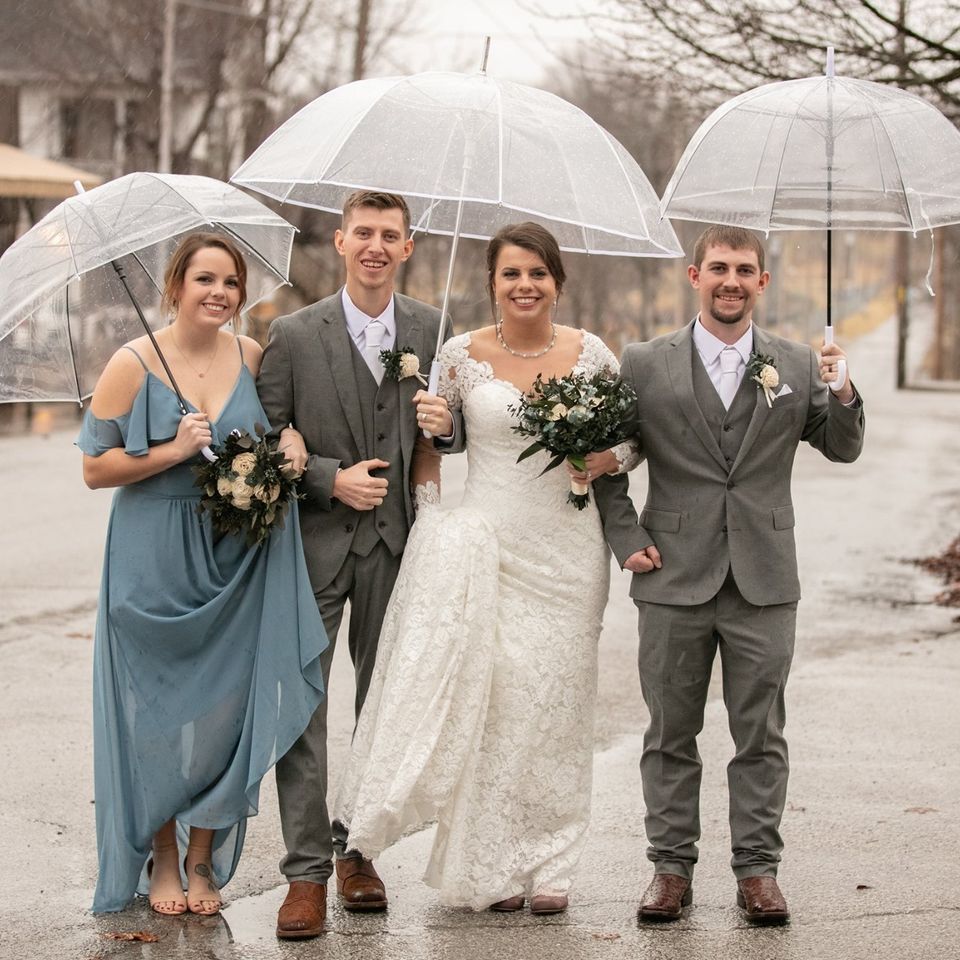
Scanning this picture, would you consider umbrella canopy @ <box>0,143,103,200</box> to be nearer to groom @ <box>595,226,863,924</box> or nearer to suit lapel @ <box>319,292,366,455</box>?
suit lapel @ <box>319,292,366,455</box>

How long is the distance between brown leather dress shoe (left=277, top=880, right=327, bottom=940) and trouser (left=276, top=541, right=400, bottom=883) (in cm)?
4

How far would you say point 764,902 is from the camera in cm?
511

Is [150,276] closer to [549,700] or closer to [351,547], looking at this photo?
[351,547]

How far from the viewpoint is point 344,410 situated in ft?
17.8

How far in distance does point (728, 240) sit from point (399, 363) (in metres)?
1.16

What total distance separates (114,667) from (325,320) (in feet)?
4.44

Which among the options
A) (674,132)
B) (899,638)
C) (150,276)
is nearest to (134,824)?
(150,276)

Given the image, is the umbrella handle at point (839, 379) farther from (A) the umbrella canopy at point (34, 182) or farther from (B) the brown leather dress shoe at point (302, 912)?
(A) the umbrella canopy at point (34, 182)

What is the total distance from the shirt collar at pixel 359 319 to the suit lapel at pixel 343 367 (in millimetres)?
46

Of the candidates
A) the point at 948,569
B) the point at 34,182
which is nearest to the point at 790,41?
the point at 948,569

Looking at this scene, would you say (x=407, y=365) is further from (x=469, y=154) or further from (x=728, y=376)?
(x=728, y=376)

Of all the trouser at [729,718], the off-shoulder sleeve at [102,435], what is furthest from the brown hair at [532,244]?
the off-shoulder sleeve at [102,435]

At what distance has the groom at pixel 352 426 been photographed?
5.33 m

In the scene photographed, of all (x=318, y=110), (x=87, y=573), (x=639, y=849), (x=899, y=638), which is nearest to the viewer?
(x=318, y=110)
